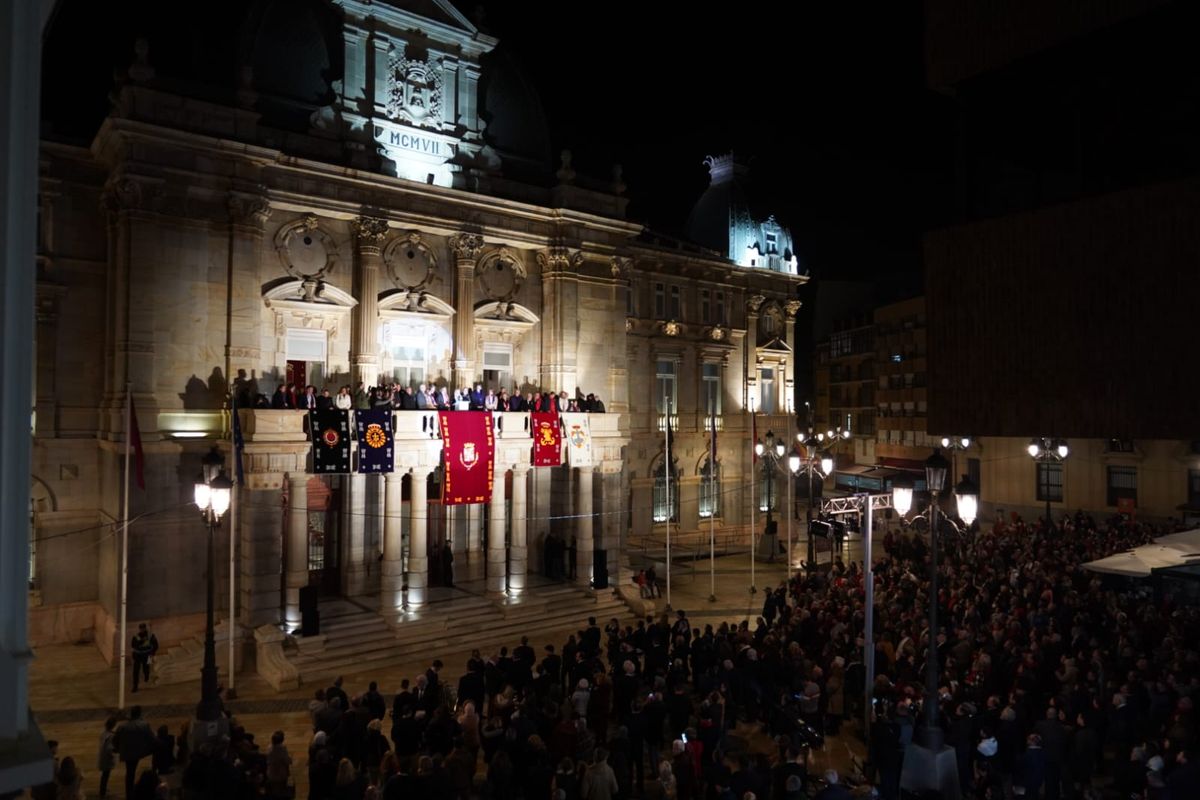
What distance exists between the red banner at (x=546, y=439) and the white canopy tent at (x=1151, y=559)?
16.8 m

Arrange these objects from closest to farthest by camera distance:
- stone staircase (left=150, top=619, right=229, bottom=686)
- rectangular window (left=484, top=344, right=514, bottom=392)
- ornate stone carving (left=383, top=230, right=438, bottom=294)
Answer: stone staircase (left=150, top=619, right=229, bottom=686) < ornate stone carving (left=383, top=230, right=438, bottom=294) < rectangular window (left=484, top=344, right=514, bottom=392)

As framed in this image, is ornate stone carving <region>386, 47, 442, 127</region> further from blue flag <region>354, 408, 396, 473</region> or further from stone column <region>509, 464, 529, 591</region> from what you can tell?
stone column <region>509, 464, 529, 591</region>

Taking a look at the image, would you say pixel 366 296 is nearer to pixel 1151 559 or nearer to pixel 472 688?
pixel 472 688

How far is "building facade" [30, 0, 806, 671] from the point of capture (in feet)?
74.0

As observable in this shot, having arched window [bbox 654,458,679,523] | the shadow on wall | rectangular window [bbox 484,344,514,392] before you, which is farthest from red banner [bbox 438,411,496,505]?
arched window [bbox 654,458,679,523]

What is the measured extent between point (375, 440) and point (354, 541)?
14.3 ft

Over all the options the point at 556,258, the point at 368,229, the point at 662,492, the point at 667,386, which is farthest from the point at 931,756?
the point at 667,386

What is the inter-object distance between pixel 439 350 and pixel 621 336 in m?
8.23

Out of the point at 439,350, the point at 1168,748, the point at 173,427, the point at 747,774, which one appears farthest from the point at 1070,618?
the point at 173,427

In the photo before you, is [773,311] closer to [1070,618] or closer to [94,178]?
[1070,618]

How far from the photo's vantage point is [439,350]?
28.6 metres

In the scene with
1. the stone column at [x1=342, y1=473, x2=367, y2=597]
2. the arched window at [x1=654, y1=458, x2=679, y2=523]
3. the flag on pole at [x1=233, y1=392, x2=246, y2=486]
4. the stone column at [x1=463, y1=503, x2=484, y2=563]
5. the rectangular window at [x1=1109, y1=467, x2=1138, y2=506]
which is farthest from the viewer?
the rectangular window at [x1=1109, y1=467, x2=1138, y2=506]

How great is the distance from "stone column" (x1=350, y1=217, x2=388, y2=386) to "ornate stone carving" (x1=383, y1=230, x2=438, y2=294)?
2.35 ft

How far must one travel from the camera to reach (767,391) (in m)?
44.7
